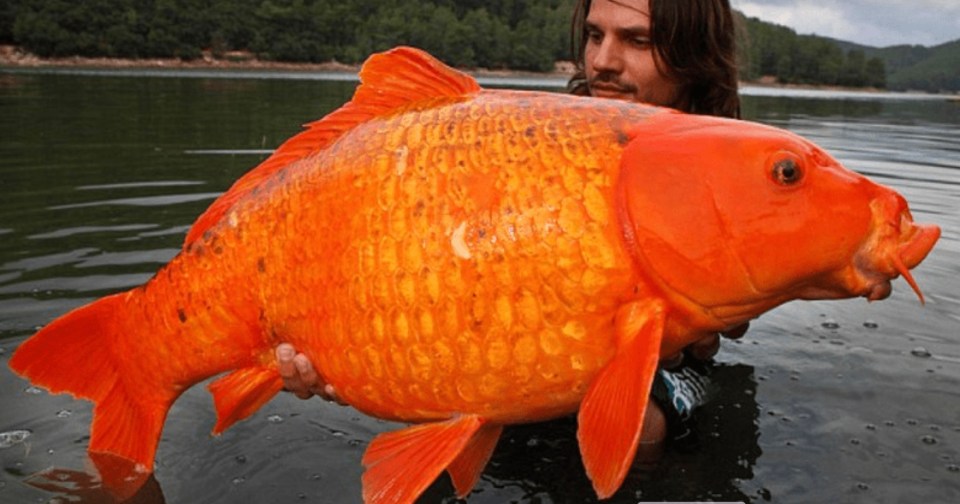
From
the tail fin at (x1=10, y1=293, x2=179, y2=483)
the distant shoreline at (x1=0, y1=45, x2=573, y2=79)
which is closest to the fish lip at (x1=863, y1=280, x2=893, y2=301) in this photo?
the tail fin at (x1=10, y1=293, x2=179, y2=483)

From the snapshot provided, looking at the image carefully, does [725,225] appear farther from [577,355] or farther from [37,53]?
[37,53]

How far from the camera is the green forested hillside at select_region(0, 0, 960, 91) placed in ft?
197

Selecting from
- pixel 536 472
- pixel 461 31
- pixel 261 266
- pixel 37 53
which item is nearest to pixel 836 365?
pixel 536 472

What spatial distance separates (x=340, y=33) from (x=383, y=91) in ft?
277

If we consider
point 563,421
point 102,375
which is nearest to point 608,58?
point 563,421

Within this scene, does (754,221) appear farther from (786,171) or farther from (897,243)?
(897,243)

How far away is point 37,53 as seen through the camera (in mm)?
55562

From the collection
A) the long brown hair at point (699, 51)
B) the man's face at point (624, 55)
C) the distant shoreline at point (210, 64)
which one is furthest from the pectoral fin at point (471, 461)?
the distant shoreline at point (210, 64)

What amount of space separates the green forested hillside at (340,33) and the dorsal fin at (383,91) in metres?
55.3

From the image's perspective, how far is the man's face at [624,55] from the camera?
138 inches

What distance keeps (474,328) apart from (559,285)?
0.67 feet

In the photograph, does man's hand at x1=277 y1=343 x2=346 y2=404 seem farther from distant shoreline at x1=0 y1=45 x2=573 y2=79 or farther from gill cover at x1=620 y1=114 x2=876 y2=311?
distant shoreline at x1=0 y1=45 x2=573 y2=79

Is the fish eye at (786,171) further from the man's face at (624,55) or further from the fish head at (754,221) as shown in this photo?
the man's face at (624,55)

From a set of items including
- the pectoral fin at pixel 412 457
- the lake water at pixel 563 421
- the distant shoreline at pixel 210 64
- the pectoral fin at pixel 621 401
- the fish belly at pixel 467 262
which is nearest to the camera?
the pectoral fin at pixel 621 401
